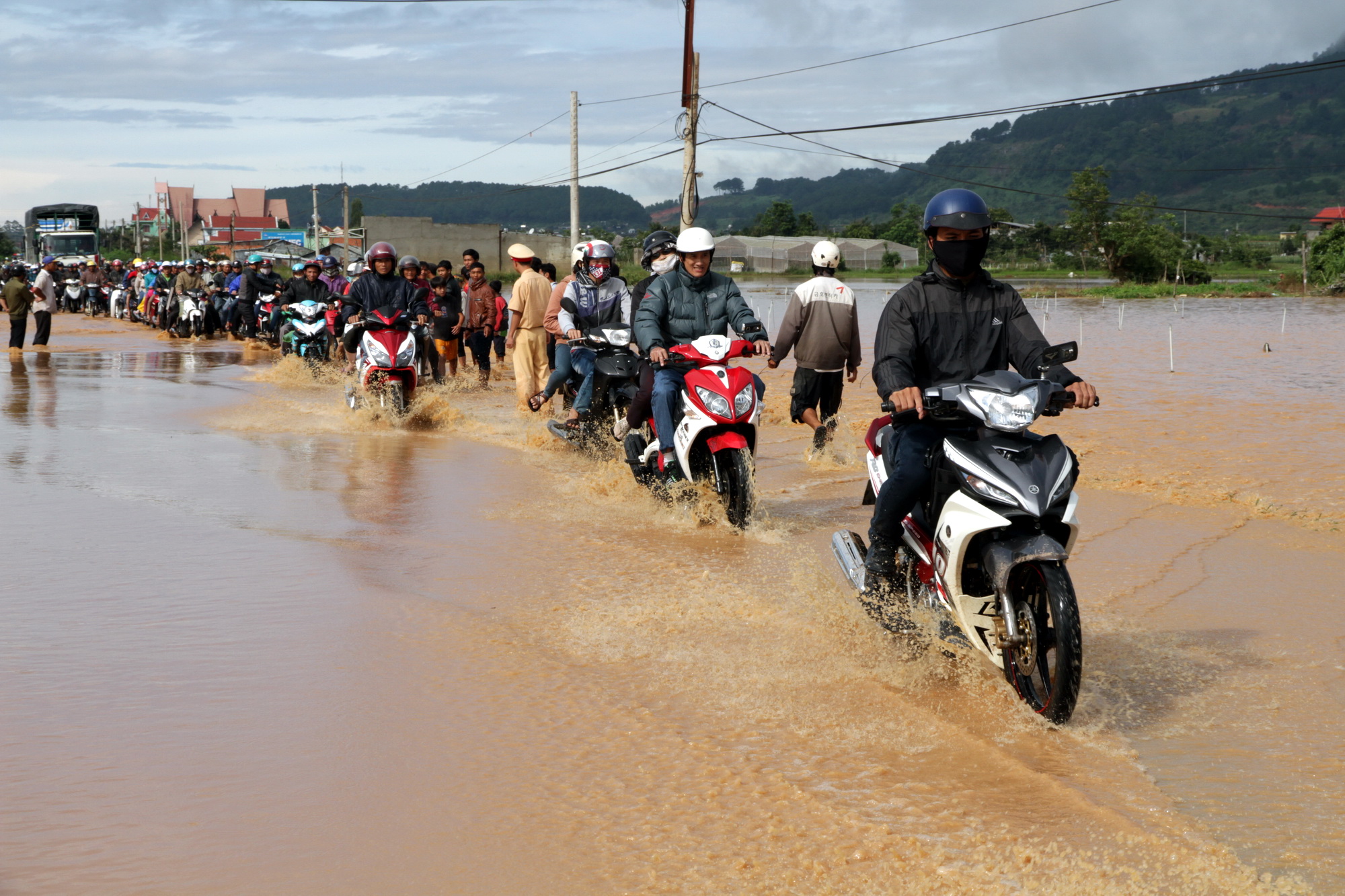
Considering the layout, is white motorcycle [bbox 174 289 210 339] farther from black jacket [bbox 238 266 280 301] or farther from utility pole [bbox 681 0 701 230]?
utility pole [bbox 681 0 701 230]

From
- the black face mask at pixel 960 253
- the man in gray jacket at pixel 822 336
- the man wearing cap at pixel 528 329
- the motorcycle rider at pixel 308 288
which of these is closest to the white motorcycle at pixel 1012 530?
the black face mask at pixel 960 253

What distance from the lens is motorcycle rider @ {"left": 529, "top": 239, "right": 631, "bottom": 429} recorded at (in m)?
10.9

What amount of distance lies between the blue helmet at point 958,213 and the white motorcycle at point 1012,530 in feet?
1.76

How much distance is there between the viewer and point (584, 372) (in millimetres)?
11039

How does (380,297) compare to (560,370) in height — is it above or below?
above

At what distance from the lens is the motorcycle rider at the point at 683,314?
8.02 meters

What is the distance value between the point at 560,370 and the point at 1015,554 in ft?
25.3

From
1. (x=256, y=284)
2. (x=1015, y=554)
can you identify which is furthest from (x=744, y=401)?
(x=256, y=284)

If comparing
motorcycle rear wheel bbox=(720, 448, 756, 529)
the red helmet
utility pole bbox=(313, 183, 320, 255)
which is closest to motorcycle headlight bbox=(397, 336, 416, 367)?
the red helmet

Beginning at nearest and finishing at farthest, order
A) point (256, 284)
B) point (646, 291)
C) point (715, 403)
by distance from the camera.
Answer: point (715, 403) → point (646, 291) → point (256, 284)

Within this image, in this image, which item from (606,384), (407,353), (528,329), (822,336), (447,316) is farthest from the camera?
(447,316)

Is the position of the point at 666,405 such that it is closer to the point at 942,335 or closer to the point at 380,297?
the point at 942,335

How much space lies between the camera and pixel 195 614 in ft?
19.1

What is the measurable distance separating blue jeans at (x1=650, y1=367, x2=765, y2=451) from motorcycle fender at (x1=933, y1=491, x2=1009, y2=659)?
11.4 ft
